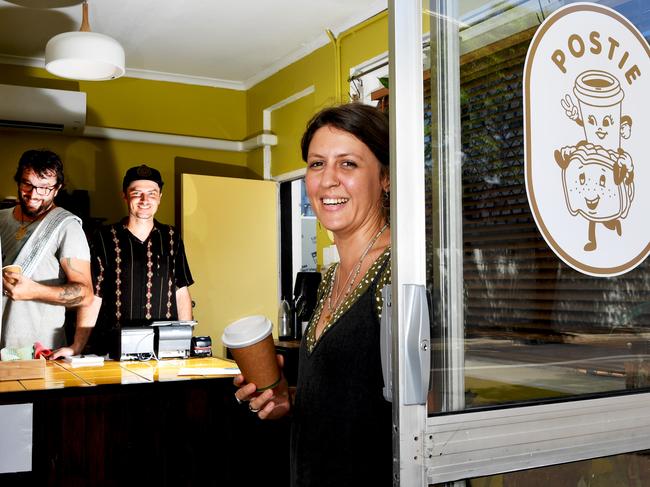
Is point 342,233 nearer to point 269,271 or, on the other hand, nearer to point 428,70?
point 428,70

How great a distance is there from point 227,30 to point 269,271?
7.04ft

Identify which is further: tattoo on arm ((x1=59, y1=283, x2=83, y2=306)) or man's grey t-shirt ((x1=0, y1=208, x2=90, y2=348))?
man's grey t-shirt ((x1=0, y1=208, x2=90, y2=348))

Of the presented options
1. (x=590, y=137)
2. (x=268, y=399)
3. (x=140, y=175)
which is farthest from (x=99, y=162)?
(x=590, y=137)

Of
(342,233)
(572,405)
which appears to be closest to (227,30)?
(342,233)

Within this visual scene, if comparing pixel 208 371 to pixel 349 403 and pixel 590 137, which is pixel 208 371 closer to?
pixel 349 403

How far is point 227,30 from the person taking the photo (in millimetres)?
5477

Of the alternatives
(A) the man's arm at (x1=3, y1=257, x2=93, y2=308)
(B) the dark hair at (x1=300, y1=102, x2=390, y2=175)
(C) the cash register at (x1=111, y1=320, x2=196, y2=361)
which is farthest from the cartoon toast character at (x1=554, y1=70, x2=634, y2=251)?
(A) the man's arm at (x1=3, y1=257, x2=93, y2=308)

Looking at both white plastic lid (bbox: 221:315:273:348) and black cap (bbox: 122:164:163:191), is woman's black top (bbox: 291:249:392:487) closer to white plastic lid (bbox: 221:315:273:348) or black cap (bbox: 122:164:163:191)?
white plastic lid (bbox: 221:315:273:348)

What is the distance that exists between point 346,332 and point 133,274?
12.3 feet

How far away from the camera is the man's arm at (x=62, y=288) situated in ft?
12.7

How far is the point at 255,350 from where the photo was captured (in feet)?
4.99

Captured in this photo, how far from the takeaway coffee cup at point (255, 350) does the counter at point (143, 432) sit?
1251mm

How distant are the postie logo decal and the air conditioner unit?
503cm

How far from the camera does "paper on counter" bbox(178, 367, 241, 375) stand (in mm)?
2960
